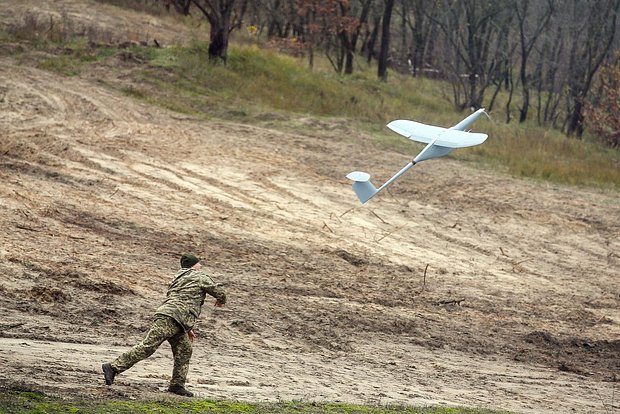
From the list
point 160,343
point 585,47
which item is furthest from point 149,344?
point 585,47

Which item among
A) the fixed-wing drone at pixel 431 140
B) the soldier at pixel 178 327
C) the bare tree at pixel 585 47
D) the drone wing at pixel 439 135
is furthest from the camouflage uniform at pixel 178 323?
the bare tree at pixel 585 47

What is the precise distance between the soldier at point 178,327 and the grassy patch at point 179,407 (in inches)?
20.6

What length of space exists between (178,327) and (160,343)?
0.89 ft

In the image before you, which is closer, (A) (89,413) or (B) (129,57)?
(A) (89,413)

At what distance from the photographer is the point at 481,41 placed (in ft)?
144

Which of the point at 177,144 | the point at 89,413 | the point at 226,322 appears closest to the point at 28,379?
the point at 89,413

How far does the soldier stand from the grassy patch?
1.72 feet

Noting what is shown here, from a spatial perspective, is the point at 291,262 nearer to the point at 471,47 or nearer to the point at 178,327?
the point at 178,327

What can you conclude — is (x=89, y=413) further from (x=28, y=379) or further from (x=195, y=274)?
(x=195, y=274)

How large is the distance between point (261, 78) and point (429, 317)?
17.1 metres

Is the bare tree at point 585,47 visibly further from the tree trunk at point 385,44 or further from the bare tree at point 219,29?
the bare tree at point 219,29

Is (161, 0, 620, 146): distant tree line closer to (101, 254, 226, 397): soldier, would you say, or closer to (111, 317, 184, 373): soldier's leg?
(101, 254, 226, 397): soldier

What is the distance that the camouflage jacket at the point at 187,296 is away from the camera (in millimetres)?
10773

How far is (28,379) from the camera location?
10328mm
